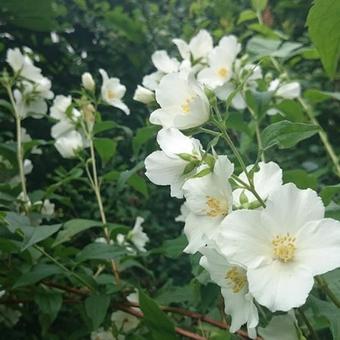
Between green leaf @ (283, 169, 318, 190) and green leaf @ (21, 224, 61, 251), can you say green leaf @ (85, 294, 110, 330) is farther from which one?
green leaf @ (283, 169, 318, 190)

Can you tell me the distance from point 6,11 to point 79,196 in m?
0.80

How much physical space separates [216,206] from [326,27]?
0.88 feet

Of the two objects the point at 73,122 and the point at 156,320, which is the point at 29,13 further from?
the point at 156,320

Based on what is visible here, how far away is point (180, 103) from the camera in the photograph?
71cm

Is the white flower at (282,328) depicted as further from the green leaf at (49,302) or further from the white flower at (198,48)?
the white flower at (198,48)

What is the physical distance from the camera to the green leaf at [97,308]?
3.31 ft

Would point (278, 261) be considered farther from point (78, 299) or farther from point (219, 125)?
point (78, 299)

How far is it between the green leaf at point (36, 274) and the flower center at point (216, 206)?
19.0 inches

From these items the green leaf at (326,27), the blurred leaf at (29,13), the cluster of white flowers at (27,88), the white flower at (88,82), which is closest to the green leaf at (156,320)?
the green leaf at (326,27)

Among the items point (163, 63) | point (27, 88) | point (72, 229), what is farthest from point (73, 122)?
point (72, 229)

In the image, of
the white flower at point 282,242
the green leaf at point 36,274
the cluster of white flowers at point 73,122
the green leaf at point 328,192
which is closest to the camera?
the white flower at point 282,242

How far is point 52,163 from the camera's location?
1.90 metres

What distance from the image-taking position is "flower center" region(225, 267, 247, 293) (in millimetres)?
638

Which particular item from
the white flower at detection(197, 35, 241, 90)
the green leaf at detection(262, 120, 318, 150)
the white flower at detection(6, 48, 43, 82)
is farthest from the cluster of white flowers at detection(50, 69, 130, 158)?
the green leaf at detection(262, 120, 318, 150)
